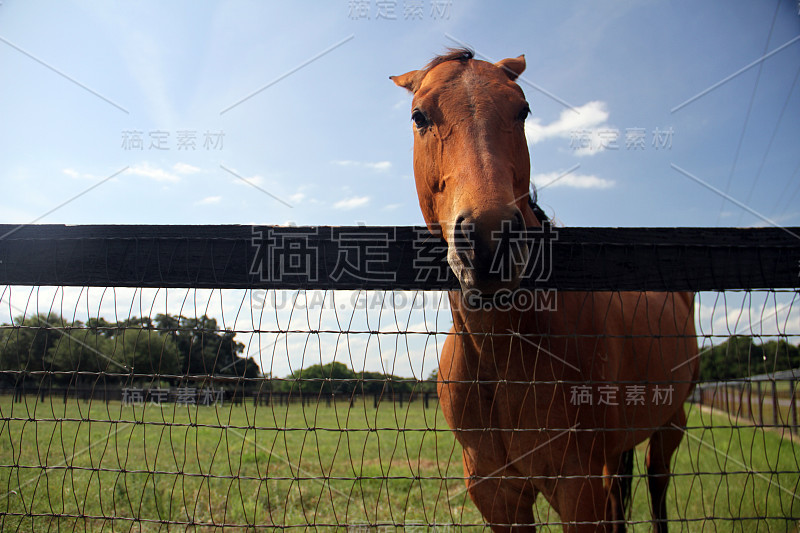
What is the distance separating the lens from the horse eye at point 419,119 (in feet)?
7.84

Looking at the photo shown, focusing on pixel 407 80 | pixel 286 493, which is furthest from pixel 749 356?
pixel 286 493

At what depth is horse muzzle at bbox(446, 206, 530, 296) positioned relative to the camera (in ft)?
5.54

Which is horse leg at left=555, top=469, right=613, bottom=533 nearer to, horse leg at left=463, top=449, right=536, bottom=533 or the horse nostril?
horse leg at left=463, top=449, right=536, bottom=533

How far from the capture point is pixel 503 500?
2.61 metres

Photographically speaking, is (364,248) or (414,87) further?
(414,87)

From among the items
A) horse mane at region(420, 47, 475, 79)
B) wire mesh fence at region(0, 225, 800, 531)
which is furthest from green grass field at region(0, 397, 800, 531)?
horse mane at region(420, 47, 475, 79)

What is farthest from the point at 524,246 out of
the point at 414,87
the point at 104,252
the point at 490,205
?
the point at 104,252

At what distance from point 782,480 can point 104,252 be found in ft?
26.6

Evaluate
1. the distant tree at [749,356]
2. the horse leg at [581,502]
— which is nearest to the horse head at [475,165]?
the distant tree at [749,356]

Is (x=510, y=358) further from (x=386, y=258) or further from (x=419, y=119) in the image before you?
(x=419, y=119)

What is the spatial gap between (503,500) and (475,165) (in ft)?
6.04

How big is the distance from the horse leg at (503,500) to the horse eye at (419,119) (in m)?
1.80

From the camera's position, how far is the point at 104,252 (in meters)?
2.15

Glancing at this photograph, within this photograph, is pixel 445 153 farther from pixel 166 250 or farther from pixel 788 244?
pixel 788 244
